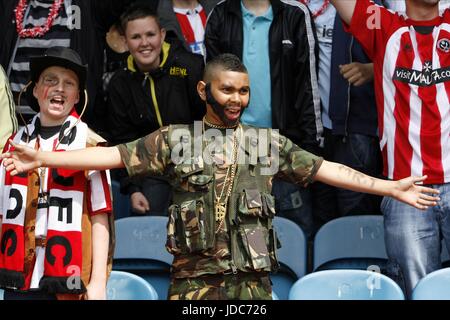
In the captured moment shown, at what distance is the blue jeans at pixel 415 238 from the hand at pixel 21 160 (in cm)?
196

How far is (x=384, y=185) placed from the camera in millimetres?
4859

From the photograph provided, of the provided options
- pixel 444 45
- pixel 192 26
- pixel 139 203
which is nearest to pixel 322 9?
pixel 192 26

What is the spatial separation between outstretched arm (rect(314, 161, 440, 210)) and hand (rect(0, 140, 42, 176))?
1258mm

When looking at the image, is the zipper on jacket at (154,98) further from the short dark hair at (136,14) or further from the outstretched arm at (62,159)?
the outstretched arm at (62,159)

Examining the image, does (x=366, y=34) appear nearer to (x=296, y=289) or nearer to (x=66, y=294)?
(x=296, y=289)

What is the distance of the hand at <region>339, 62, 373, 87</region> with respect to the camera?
19.9 feet

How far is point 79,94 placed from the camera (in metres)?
5.03

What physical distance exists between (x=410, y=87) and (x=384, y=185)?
98 cm

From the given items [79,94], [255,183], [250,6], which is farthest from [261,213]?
[250,6]

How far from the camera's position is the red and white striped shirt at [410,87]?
5609mm

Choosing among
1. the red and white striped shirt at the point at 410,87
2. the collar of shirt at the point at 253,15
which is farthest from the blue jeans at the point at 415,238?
the collar of shirt at the point at 253,15

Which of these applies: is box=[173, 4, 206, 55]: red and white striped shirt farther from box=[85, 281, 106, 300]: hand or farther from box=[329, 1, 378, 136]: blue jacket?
box=[85, 281, 106, 300]: hand

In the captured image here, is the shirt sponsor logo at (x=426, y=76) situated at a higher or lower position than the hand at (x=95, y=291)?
higher
